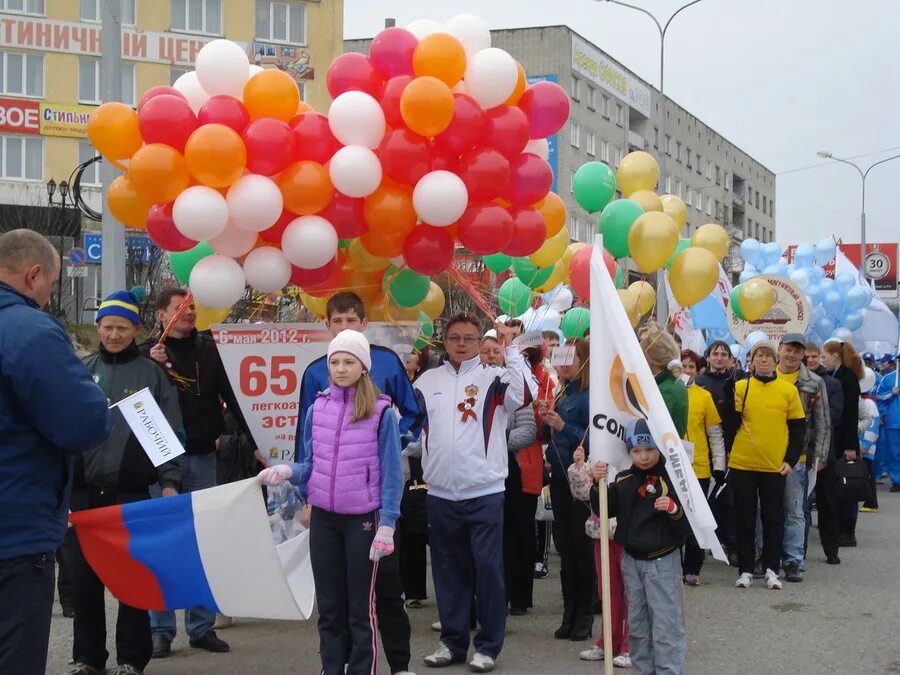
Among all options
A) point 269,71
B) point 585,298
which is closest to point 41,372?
point 269,71

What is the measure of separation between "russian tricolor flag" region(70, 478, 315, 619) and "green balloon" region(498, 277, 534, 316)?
9.43 feet

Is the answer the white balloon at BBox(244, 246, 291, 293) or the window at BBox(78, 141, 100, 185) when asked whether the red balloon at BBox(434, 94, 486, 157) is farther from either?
the window at BBox(78, 141, 100, 185)

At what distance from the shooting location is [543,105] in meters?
6.80

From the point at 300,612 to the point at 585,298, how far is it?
3573 millimetres

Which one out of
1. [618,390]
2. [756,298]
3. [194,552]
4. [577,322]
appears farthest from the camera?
[756,298]

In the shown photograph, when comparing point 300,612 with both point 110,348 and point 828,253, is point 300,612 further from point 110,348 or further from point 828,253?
point 828,253

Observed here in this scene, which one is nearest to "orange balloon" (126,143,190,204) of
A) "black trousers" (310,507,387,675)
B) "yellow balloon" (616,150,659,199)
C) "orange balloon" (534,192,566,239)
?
"black trousers" (310,507,387,675)

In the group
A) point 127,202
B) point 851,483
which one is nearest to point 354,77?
point 127,202

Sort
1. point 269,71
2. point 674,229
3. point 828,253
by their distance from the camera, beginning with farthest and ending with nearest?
point 828,253 → point 674,229 → point 269,71

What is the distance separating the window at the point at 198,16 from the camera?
40031mm

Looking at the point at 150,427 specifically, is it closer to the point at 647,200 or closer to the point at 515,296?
the point at 515,296

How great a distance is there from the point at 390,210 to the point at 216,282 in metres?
1.08

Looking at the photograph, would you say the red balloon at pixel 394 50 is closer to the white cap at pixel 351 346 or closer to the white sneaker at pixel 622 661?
the white cap at pixel 351 346

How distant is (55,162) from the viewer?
127ft
